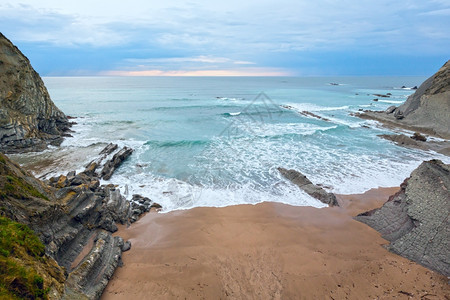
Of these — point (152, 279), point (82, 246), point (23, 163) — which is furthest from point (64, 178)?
point (23, 163)

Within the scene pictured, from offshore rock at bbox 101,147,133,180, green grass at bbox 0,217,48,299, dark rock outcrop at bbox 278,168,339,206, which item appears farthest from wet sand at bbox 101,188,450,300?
offshore rock at bbox 101,147,133,180

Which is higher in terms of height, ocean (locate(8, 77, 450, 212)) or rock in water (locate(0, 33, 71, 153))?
rock in water (locate(0, 33, 71, 153))

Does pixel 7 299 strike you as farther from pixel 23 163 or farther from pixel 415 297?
pixel 23 163

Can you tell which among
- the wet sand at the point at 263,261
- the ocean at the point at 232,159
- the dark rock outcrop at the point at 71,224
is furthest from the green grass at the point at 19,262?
the ocean at the point at 232,159

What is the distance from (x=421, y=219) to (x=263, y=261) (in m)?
5.71

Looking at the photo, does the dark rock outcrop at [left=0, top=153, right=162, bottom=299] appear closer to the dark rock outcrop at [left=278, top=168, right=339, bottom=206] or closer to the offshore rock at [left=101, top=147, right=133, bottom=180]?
the offshore rock at [left=101, top=147, right=133, bottom=180]

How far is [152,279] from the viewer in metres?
6.62

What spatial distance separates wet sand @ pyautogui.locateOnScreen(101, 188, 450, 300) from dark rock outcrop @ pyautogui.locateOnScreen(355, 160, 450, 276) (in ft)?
1.36

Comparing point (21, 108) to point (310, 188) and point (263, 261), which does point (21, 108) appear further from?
point (310, 188)

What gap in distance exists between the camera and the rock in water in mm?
17828

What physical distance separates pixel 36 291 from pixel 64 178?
334 inches

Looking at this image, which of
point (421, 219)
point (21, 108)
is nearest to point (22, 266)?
point (421, 219)

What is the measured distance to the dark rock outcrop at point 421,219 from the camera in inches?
286

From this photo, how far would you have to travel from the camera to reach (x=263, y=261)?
7.38 meters
